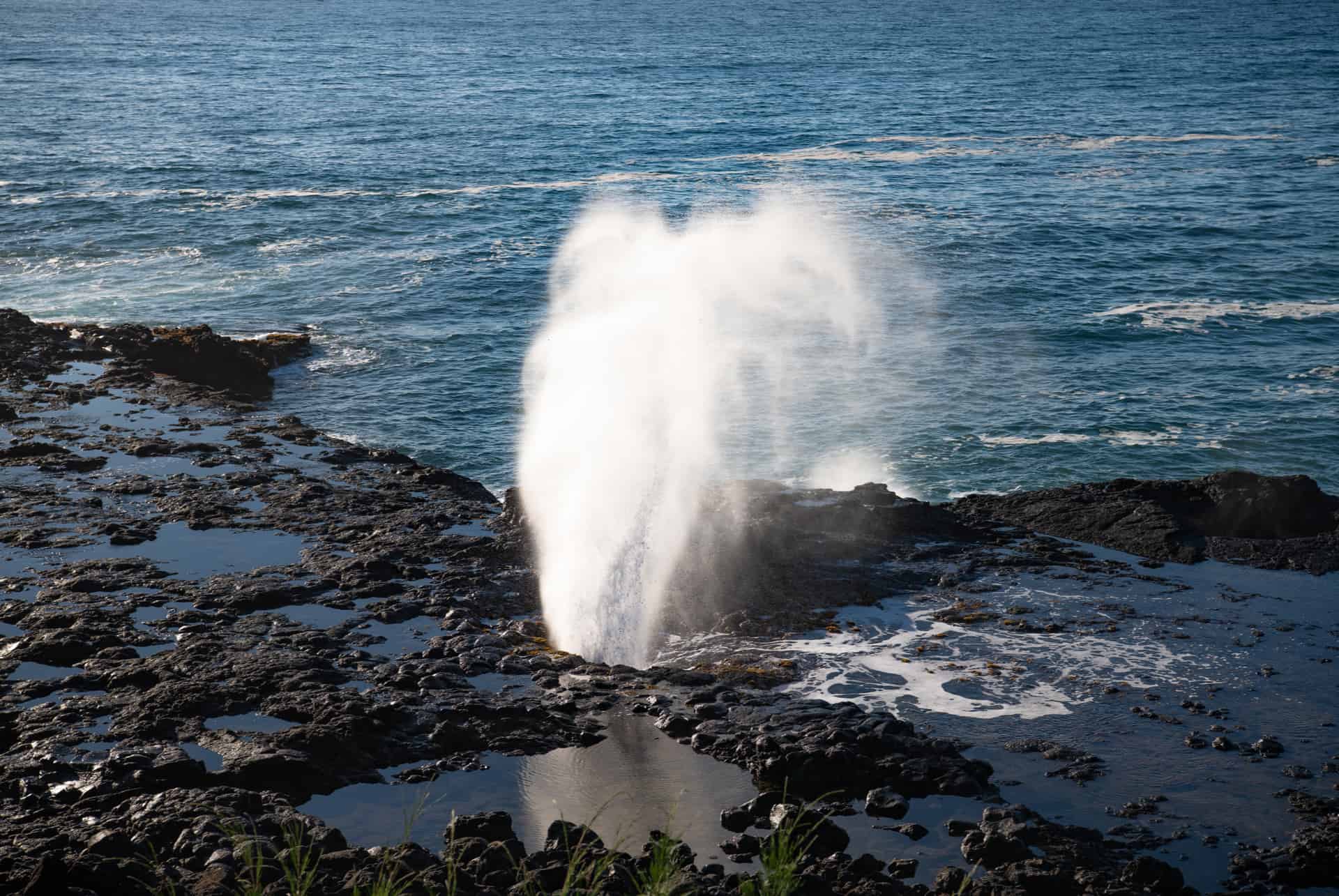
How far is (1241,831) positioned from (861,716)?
543cm

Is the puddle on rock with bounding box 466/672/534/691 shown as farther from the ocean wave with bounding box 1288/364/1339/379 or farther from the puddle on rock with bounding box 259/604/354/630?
the ocean wave with bounding box 1288/364/1339/379

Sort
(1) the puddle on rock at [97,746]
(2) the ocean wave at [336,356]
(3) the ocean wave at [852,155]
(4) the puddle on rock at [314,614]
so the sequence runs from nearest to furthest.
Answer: (1) the puddle on rock at [97,746] < (4) the puddle on rock at [314,614] < (2) the ocean wave at [336,356] < (3) the ocean wave at [852,155]

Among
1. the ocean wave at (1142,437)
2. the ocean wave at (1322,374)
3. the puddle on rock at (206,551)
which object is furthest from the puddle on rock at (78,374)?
the ocean wave at (1322,374)

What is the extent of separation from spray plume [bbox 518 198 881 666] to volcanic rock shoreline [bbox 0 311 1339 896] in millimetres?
1087

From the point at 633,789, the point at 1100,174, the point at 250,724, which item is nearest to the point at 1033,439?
the point at 633,789

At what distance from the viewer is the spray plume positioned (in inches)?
1054

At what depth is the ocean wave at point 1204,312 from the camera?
47094 millimetres

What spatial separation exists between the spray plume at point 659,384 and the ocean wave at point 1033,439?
3836mm

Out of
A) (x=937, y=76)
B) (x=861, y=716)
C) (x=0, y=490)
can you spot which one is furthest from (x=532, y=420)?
(x=937, y=76)

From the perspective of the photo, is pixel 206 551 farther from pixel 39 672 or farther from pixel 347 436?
pixel 347 436

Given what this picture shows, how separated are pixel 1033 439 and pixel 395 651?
70.0 feet

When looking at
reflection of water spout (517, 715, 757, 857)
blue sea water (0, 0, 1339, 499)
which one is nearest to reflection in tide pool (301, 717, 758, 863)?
reflection of water spout (517, 715, 757, 857)

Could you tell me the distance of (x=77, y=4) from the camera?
195625 millimetres

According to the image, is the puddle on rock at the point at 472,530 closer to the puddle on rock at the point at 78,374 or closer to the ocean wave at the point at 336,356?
the puddle on rock at the point at 78,374
